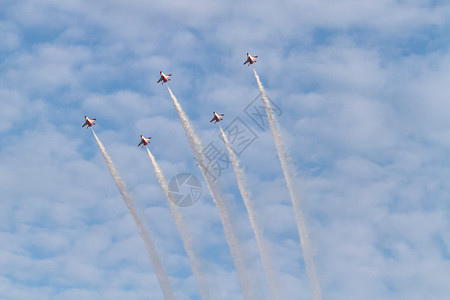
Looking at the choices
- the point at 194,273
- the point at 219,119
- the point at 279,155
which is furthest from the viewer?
the point at 219,119

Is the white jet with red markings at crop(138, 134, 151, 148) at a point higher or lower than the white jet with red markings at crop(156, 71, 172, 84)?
lower

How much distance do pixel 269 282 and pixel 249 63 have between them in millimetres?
63778

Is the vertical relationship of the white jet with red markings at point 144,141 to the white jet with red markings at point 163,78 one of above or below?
below

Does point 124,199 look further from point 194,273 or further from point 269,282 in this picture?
point 269,282

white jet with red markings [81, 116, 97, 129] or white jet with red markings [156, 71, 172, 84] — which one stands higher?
white jet with red markings [156, 71, 172, 84]

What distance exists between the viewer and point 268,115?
122m

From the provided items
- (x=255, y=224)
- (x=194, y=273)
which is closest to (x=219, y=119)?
(x=255, y=224)

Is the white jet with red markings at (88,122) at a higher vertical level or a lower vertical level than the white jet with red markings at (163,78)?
lower

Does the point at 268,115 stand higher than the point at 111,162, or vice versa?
the point at 268,115

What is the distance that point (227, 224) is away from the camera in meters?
115

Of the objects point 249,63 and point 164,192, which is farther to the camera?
point 249,63

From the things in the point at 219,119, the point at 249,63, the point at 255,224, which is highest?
the point at 249,63

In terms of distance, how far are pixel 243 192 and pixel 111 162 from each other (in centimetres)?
3253

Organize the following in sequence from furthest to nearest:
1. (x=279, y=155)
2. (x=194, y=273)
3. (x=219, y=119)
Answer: (x=219, y=119) < (x=279, y=155) < (x=194, y=273)
